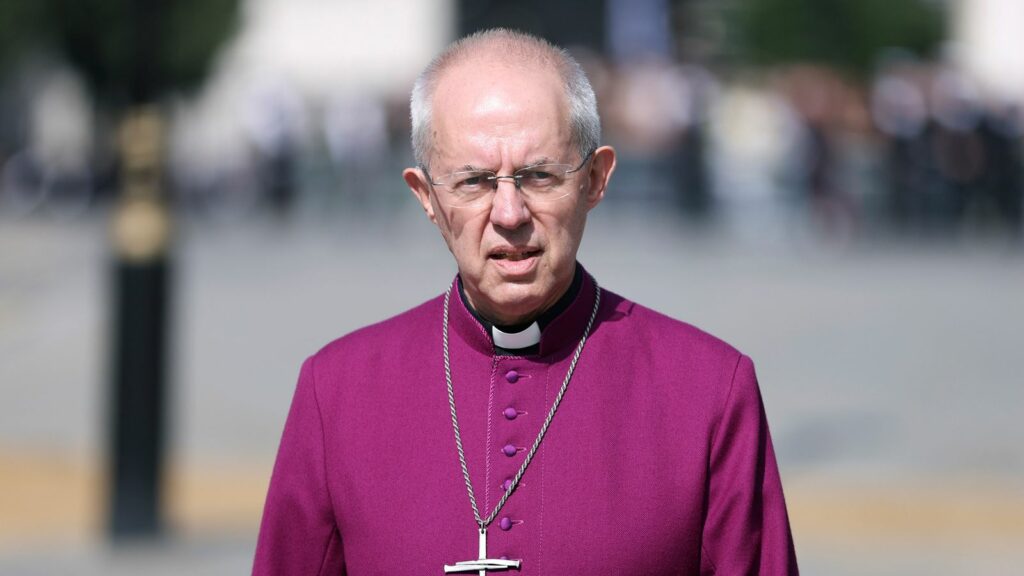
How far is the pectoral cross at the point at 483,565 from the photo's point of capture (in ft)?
9.17

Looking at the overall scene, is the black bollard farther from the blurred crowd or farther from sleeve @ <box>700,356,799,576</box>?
the blurred crowd

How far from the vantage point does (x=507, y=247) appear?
2.77m

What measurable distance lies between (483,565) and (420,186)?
560 millimetres

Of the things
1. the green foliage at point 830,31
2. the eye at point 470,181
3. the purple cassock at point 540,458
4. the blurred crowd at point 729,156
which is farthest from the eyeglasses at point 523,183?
the green foliage at point 830,31

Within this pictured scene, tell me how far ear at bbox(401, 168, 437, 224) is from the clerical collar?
15 cm

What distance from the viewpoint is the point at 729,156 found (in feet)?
91.0

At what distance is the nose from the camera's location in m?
2.73

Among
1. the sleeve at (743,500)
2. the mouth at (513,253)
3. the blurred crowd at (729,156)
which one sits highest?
the blurred crowd at (729,156)

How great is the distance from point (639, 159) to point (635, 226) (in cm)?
142

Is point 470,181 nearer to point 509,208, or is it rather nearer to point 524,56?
point 509,208

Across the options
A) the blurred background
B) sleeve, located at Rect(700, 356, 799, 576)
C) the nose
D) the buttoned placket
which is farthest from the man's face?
the blurred background

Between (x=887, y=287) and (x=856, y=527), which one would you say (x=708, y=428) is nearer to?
(x=856, y=527)

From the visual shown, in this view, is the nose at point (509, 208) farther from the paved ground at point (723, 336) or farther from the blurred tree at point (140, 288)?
the blurred tree at point (140, 288)

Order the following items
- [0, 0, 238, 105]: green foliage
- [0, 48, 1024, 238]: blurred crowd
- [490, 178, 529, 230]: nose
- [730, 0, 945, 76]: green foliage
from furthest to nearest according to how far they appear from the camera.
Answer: [730, 0, 945, 76]: green foliage < [0, 0, 238, 105]: green foliage < [0, 48, 1024, 238]: blurred crowd < [490, 178, 529, 230]: nose
